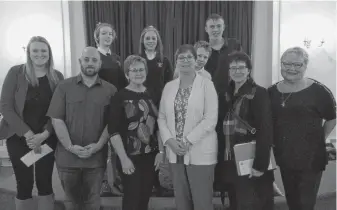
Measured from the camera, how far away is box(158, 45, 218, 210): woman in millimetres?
1808

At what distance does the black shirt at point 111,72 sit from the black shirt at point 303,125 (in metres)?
1.26

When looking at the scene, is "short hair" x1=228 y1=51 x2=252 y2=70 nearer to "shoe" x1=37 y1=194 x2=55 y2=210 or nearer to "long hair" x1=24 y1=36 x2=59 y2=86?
"long hair" x1=24 y1=36 x2=59 y2=86

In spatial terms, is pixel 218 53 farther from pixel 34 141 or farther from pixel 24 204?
pixel 24 204

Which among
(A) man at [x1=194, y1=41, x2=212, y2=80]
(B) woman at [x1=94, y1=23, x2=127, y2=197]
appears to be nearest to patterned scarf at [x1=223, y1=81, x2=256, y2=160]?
(A) man at [x1=194, y1=41, x2=212, y2=80]

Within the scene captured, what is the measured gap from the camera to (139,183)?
184 centimetres

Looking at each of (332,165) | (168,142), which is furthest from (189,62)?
(332,165)

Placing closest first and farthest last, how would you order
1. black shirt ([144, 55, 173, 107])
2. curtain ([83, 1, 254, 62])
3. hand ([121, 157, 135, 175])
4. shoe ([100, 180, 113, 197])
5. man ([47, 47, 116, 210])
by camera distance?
hand ([121, 157, 135, 175]), man ([47, 47, 116, 210]), black shirt ([144, 55, 173, 107]), shoe ([100, 180, 113, 197]), curtain ([83, 1, 254, 62])

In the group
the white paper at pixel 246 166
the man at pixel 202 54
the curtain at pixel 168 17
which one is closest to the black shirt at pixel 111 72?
the man at pixel 202 54

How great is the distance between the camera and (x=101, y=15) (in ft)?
14.7

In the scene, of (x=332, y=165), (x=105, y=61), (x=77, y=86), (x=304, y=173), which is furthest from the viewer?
(x=332, y=165)

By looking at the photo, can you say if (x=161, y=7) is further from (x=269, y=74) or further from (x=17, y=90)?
(x=17, y=90)

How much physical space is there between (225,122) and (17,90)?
131 centimetres

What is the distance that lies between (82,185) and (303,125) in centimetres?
139

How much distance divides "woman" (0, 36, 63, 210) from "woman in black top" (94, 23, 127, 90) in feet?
1.68
